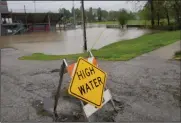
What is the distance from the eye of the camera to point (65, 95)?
6.66 metres

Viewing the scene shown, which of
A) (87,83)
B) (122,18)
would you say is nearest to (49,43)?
(87,83)

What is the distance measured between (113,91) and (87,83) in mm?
2722

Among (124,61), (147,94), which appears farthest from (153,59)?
(147,94)

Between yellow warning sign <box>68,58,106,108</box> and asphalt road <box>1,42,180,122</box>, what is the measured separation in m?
0.87

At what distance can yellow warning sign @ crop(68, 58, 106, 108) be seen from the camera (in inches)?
171

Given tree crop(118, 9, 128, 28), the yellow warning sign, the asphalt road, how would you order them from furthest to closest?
tree crop(118, 9, 128, 28) → the asphalt road → the yellow warning sign

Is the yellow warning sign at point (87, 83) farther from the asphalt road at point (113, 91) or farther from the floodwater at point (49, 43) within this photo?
the floodwater at point (49, 43)

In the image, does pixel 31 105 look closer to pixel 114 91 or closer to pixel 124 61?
pixel 114 91

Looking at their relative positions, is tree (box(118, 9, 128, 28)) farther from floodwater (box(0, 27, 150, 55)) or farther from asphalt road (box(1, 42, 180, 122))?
asphalt road (box(1, 42, 180, 122))

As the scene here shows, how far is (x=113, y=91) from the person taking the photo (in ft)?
23.5

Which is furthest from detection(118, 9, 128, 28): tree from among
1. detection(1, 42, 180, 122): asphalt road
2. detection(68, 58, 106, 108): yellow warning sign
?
detection(68, 58, 106, 108): yellow warning sign

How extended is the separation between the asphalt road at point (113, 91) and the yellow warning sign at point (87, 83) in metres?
0.87

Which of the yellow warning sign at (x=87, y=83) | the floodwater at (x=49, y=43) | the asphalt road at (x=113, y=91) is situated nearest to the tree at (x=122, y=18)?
the floodwater at (x=49, y=43)

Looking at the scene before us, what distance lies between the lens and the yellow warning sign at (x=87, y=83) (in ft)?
14.3
